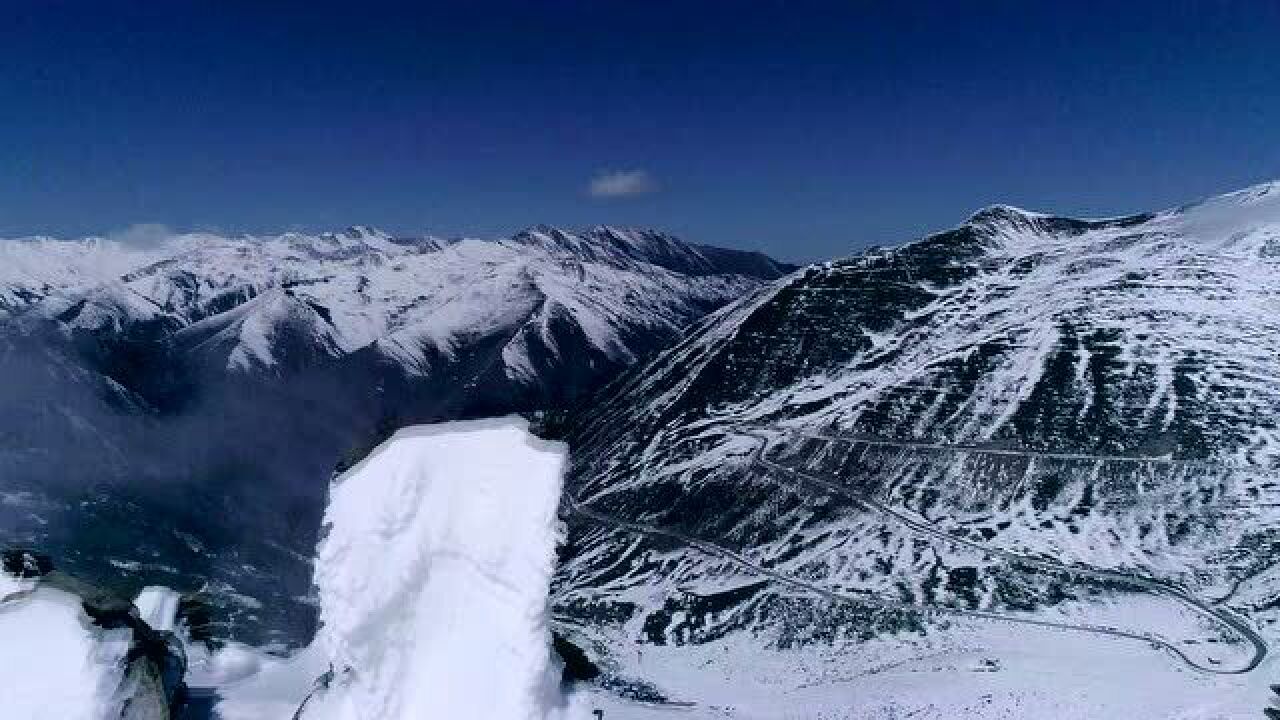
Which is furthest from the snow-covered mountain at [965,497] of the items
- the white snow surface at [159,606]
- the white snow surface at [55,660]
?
the white snow surface at [55,660]

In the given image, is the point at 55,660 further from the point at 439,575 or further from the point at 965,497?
the point at 965,497

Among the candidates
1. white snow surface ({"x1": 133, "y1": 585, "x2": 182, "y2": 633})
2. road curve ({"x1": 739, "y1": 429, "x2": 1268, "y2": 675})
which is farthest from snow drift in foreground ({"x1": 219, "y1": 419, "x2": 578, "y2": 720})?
road curve ({"x1": 739, "y1": 429, "x2": 1268, "y2": 675})

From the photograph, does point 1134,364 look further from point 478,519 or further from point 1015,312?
point 478,519

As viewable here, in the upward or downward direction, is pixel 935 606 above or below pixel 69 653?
below

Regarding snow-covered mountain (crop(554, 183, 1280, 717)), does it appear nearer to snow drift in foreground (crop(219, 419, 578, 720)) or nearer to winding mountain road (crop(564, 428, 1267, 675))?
winding mountain road (crop(564, 428, 1267, 675))

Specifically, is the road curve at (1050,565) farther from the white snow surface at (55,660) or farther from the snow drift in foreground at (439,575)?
the white snow surface at (55,660)

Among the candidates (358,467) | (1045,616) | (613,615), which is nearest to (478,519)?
(358,467)

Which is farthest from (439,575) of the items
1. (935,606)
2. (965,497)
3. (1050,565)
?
(965,497)
